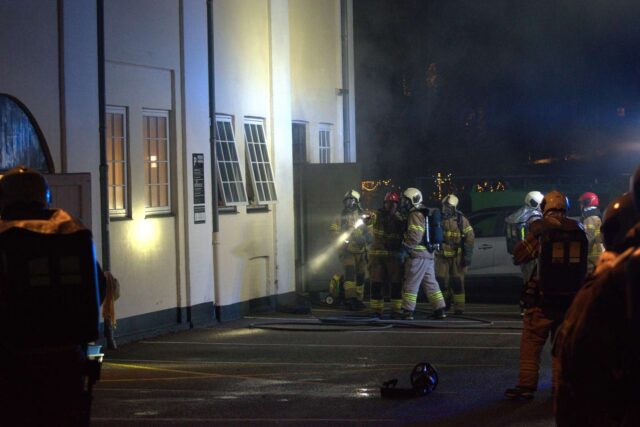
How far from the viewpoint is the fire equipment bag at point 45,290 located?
5469 mm

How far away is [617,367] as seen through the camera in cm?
396

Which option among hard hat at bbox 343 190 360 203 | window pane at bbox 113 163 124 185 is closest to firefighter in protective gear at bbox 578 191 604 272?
hard hat at bbox 343 190 360 203

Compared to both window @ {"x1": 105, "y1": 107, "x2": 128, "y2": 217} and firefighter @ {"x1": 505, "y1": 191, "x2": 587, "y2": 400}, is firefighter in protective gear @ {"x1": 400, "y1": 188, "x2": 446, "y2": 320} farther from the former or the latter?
firefighter @ {"x1": 505, "y1": 191, "x2": 587, "y2": 400}

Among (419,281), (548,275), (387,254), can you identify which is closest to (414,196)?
(387,254)

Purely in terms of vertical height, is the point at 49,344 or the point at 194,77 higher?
the point at 194,77

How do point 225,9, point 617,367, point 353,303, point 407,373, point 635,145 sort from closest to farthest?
point 617,367, point 407,373, point 225,9, point 353,303, point 635,145

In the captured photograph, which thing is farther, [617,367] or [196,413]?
[196,413]

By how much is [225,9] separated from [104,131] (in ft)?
13.2

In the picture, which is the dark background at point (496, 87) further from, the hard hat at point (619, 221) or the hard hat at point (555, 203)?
the hard hat at point (619, 221)

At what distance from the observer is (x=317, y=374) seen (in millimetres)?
11516

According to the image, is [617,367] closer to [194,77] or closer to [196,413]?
[196,413]

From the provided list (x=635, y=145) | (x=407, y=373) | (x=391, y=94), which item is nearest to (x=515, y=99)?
(x=391, y=94)

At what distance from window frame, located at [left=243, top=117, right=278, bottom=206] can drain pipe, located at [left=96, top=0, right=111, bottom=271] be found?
4.18m

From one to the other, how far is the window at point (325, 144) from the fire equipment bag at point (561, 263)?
1266 cm
